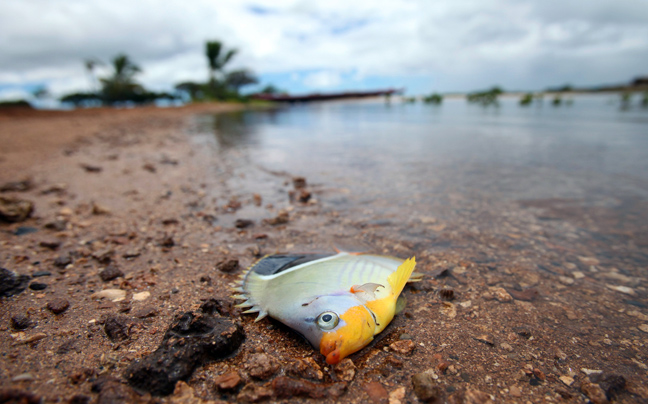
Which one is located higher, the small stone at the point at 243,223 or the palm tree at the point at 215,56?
the palm tree at the point at 215,56

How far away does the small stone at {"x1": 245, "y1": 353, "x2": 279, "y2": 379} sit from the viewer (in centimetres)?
170

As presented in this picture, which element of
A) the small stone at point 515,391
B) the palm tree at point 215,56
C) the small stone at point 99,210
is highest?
the palm tree at point 215,56

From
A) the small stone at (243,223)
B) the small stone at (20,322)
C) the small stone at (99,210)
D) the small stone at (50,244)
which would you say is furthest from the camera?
the small stone at (99,210)

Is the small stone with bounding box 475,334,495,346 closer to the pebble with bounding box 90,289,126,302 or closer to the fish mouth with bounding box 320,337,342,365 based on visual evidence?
the fish mouth with bounding box 320,337,342,365

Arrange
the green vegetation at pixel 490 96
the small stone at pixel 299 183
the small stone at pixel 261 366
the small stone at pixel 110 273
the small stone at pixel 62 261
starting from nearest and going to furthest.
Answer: the small stone at pixel 261 366
the small stone at pixel 110 273
the small stone at pixel 62 261
the small stone at pixel 299 183
the green vegetation at pixel 490 96

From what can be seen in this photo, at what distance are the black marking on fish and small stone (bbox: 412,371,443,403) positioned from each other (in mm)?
1236

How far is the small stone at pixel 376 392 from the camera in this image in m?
1.59

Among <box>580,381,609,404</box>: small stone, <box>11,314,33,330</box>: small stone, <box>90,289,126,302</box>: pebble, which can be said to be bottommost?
<box>580,381,609,404</box>: small stone

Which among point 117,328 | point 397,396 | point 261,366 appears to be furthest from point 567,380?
point 117,328

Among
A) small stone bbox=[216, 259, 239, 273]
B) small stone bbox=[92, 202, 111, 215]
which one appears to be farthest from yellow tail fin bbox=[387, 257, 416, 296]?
small stone bbox=[92, 202, 111, 215]

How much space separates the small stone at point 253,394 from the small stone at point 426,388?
763 millimetres

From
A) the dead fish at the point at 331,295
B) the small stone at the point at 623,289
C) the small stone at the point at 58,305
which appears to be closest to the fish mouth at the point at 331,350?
the dead fish at the point at 331,295

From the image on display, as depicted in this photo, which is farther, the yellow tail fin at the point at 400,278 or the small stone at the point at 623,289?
the small stone at the point at 623,289

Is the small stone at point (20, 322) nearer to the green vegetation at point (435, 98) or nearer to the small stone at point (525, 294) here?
the small stone at point (525, 294)
